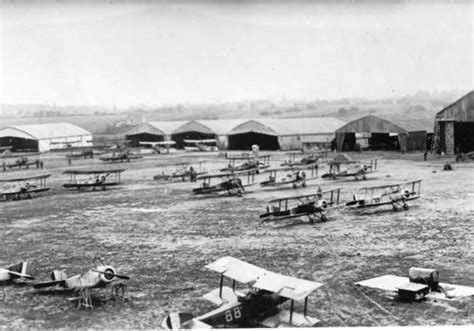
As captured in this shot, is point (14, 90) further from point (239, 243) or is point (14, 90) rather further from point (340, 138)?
point (340, 138)

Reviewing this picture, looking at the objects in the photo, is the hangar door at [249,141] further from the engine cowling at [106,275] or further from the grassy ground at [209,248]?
the engine cowling at [106,275]

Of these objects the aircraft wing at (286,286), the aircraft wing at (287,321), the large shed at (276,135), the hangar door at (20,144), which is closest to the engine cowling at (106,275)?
the aircraft wing at (286,286)

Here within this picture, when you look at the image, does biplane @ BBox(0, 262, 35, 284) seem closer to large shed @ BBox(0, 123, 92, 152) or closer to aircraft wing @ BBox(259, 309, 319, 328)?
aircraft wing @ BBox(259, 309, 319, 328)

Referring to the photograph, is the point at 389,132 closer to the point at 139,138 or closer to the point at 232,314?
the point at 139,138

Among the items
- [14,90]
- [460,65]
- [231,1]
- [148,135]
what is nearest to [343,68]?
[460,65]

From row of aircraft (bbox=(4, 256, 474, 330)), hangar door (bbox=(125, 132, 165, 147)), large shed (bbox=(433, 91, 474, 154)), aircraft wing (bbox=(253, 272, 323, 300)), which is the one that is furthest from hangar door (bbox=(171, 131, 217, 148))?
aircraft wing (bbox=(253, 272, 323, 300))

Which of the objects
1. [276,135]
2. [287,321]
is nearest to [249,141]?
[276,135]

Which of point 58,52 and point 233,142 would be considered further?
point 233,142
